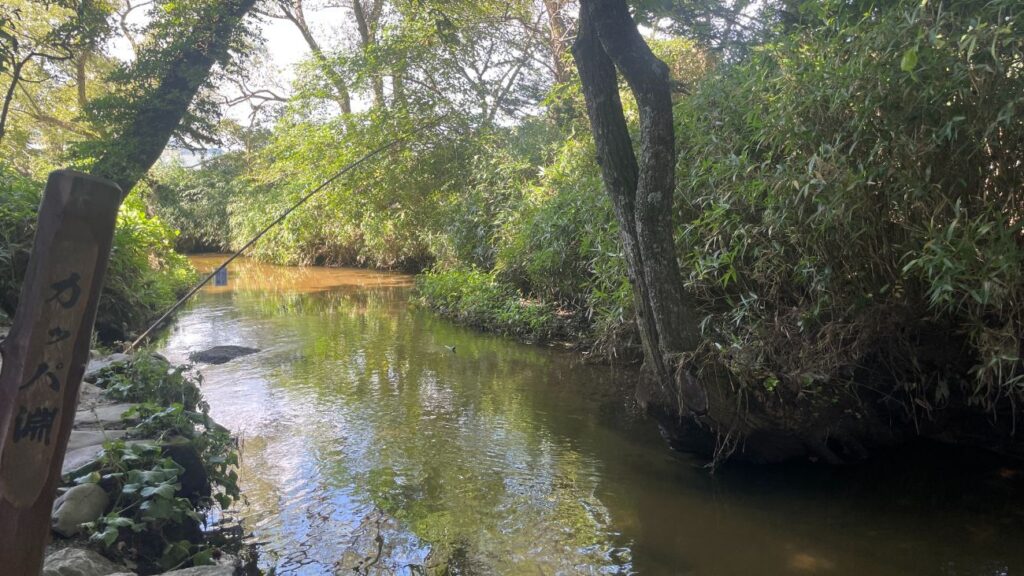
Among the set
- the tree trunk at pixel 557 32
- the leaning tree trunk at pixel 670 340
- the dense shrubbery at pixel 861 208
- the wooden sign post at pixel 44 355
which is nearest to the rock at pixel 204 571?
the wooden sign post at pixel 44 355

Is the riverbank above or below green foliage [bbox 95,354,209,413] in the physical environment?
below

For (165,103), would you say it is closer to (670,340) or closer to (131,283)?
(131,283)

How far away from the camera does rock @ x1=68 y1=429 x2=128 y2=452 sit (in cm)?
351

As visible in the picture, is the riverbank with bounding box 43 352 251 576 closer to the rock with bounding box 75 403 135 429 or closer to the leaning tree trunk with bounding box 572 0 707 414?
the rock with bounding box 75 403 135 429

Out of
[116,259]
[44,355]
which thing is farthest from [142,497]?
[116,259]

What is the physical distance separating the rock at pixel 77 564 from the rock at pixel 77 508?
18cm

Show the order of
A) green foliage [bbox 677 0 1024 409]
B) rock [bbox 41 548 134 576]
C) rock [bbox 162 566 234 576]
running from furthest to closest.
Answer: green foliage [bbox 677 0 1024 409]
rock [bbox 162 566 234 576]
rock [bbox 41 548 134 576]

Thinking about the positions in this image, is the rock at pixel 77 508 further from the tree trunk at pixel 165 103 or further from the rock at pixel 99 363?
the tree trunk at pixel 165 103

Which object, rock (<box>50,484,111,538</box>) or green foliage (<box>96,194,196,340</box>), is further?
green foliage (<box>96,194,196,340</box>)

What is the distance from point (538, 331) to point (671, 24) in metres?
3.79

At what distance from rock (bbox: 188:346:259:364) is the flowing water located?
1.90 feet

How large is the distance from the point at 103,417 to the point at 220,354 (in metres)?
3.91

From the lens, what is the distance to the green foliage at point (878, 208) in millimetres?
3373

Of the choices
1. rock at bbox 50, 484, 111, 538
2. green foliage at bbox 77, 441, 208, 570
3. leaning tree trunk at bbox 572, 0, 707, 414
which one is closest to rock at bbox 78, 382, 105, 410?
green foliage at bbox 77, 441, 208, 570
